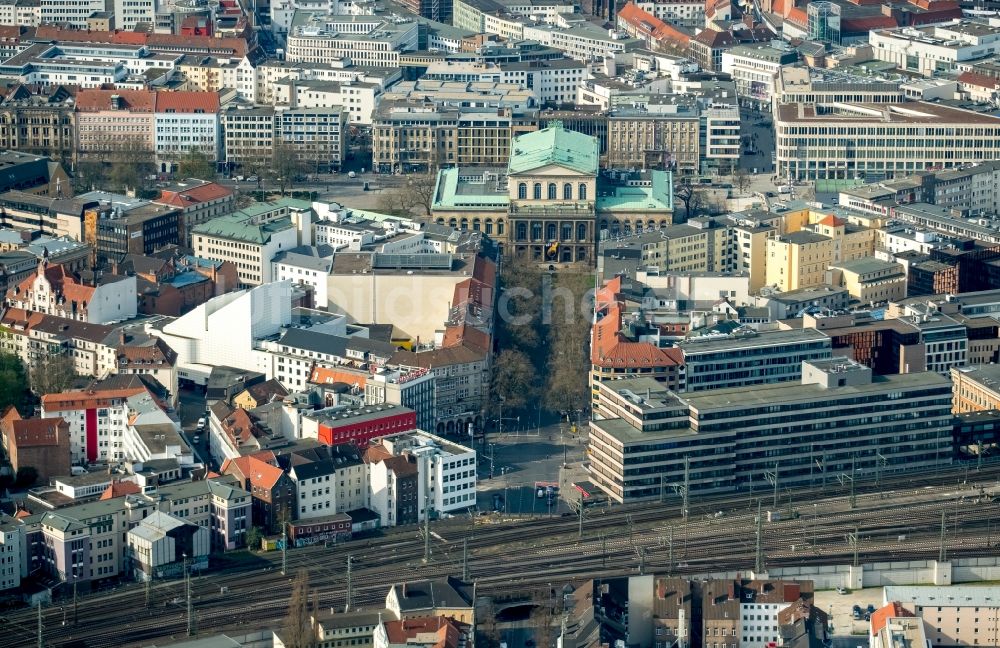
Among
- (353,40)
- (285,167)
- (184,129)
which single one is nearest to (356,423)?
(285,167)

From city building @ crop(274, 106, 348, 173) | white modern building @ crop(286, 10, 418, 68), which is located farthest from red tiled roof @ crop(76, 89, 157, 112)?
white modern building @ crop(286, 10, 418, 68)

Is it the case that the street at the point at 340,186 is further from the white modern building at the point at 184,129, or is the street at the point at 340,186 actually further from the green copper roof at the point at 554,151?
the green copper roof at the point at 554,151

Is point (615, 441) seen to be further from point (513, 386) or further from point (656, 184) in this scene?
point (656, 184)

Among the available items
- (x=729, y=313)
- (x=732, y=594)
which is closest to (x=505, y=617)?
(x=732, y=594)

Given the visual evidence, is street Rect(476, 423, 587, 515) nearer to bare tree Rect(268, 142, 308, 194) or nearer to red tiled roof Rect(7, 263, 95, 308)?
red tiled roof Rect(7, 263, 95, 308)

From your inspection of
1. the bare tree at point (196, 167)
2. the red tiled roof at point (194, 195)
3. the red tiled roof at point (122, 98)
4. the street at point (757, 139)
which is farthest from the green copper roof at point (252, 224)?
the street at point (757, 139)
